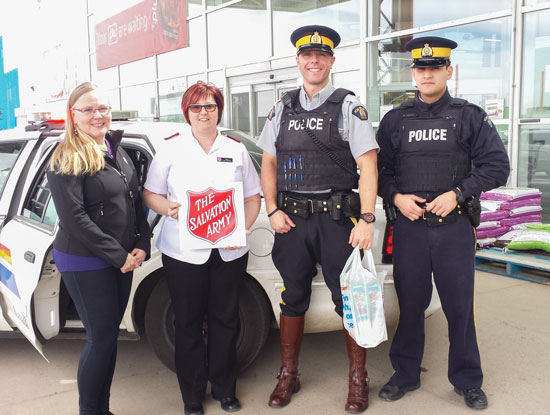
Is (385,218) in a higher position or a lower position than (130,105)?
lower

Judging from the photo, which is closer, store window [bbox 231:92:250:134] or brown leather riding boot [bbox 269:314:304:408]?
brown leather riding boot [bbox 269:314:304:408]

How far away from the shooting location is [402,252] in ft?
9.24

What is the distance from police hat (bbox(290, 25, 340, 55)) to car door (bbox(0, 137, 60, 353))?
1361 millimetres

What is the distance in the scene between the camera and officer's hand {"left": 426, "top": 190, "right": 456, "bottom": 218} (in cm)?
266

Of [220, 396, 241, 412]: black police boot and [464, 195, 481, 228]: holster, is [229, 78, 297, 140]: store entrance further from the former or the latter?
[220, 396, 241, 412]: black police boot

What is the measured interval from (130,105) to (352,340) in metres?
13.7

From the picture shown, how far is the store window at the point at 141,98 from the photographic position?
14.1 meters

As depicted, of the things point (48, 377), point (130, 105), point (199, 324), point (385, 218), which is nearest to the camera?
point (199, 324)

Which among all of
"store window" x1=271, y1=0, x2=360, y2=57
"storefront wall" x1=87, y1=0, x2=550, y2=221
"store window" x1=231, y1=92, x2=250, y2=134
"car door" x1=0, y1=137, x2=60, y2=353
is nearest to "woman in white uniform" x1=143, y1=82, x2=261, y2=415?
"car door" x1=0, y1=137, x2=60, y2=353

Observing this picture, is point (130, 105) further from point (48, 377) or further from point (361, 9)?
point (48, 377)

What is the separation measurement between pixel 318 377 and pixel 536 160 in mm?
4482

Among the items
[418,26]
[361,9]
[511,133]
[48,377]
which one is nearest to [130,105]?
[361,9]

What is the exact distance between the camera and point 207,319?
279 centimetres

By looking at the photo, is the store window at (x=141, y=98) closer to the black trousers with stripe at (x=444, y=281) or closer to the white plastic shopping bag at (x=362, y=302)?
the black trousers with stripe at (x=444, y=281)
